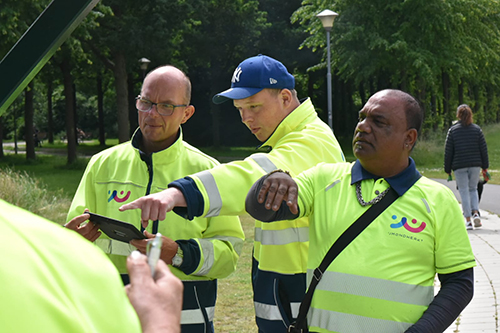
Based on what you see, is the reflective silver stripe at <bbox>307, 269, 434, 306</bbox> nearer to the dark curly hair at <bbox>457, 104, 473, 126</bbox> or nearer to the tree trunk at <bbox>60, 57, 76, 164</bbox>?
the dark curly hair at <bbox>457, 104, 473, 126</bbox>

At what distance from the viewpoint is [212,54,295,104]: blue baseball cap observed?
9.57 ft

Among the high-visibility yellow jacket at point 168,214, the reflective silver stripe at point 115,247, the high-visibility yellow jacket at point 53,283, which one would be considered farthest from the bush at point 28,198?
the high-visibility yellow jacket at point 53,283

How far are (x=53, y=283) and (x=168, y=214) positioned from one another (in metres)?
2.41

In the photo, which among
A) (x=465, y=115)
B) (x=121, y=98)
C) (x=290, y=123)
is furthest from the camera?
(x=121, y=98)

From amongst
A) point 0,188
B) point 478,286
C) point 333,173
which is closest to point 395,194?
point 333,173

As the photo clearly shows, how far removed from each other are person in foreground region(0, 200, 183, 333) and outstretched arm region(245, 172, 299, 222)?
4.89 feet

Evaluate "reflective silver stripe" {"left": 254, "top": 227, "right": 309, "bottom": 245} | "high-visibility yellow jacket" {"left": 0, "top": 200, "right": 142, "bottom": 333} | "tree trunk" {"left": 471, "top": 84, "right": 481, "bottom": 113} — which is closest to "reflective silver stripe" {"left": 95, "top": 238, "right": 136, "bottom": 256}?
"reflective silver stripe" {"left": 254, "top": 227, "right": 309, "bottom": 245}

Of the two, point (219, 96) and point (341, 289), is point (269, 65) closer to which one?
point (219, 96)

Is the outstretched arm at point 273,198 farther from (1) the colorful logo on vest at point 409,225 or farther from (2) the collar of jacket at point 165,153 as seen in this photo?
(2) the collar of jacket at point 165,153

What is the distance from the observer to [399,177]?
2.58 metres

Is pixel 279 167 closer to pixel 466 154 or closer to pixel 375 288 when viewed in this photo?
pixel 375 288

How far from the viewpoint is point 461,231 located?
2.49 metres

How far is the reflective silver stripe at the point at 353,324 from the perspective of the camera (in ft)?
7.86

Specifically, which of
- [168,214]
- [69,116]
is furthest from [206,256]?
[69,116]
